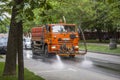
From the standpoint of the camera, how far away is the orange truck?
83.8ft

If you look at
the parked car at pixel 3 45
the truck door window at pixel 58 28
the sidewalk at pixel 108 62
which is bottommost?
the sidewalk at pixel 108 62

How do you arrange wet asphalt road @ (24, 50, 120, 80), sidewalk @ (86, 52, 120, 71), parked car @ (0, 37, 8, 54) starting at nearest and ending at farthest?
wet asphalt road @ (24, 50, 120, 80) < sidewalk @ (86, 52, 120, 71) < parked car @ (0, 37, 8, 54)

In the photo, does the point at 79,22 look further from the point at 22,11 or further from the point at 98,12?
the point at 22,11

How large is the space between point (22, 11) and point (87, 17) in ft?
129

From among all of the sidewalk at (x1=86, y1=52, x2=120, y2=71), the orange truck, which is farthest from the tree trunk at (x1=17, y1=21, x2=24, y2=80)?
the orange truck

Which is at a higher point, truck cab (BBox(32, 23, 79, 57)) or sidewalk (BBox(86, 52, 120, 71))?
truck cab (BBox(32, 23, 79, 57))

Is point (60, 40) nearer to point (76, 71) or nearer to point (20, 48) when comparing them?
point (76, 71)

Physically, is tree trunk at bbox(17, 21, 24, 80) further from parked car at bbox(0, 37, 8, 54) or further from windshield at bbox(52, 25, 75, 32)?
parked car at bbox(0, 37, 8, 54)

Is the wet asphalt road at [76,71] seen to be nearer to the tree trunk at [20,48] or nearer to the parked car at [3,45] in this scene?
the tree trunk at [20,48]

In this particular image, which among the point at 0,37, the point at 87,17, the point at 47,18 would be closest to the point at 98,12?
the point at 87,17

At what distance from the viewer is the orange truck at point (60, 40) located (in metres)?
25.5

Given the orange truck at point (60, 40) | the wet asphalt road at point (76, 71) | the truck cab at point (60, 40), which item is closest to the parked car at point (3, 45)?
the orange truck at point (60, 40)

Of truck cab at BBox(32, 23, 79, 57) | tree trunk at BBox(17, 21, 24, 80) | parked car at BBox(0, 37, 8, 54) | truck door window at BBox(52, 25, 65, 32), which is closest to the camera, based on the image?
tree trunk at BBox(17, 21, 24, 80)

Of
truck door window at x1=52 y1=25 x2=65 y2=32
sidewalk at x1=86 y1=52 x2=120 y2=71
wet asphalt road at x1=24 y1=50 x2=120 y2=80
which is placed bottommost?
wet asphalt road at x1=24 y1=50 x2=120 y2=80
